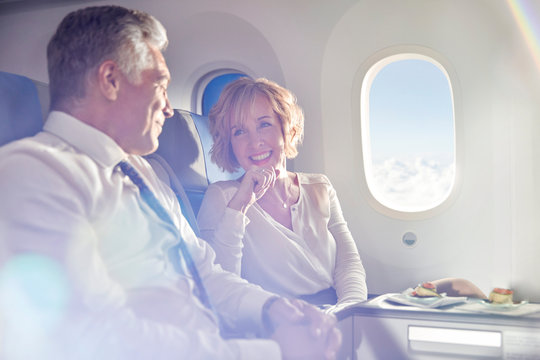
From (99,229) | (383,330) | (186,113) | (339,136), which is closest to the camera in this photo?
(99,229)

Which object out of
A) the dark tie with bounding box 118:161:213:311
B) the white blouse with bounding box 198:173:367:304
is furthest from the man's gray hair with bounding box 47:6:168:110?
the white blouse with bounding box 198:173:367:304

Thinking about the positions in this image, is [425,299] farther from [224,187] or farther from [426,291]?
[224,187]

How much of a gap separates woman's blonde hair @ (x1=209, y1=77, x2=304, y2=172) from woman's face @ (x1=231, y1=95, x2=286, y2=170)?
19 millimetres

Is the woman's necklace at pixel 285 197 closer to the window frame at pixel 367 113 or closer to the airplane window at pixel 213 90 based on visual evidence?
the window frame at pixel 367 113

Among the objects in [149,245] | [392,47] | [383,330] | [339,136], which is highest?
[392,47]

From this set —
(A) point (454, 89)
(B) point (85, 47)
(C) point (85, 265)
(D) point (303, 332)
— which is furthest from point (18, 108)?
(A) point (454, 89)

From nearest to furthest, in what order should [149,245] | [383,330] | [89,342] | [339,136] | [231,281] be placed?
[89,342] → [149,245] → [231,281] → [383,330] → [339,136]

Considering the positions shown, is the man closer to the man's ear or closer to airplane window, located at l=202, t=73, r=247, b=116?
the man's ear

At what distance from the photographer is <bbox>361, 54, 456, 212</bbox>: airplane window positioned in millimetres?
2643

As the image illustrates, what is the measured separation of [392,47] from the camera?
2604 mm

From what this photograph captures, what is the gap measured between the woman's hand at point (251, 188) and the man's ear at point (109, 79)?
72 centimetres

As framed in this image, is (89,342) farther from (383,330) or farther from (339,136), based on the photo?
(339,136)

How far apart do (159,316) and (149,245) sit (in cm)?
15

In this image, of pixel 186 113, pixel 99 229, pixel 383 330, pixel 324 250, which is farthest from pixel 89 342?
pixel 186 113
